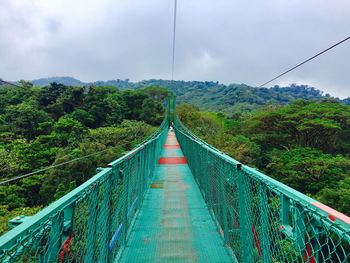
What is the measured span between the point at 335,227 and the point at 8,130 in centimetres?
2761

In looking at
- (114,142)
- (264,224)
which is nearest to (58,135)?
(114,142)

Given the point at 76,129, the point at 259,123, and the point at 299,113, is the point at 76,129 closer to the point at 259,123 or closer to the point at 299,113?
the point at 259,123

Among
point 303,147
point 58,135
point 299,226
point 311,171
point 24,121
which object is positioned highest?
point 299,226

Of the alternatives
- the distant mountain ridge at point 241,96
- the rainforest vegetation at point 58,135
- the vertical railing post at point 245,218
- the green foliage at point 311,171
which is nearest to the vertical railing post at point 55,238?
the vertical railing post at point 245,218

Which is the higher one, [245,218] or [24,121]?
[245,218]

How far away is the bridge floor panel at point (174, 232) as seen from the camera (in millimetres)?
2094

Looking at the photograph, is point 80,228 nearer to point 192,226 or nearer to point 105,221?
point 105,221

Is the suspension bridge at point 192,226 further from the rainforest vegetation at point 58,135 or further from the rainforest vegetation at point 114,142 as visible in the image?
the rainforest vegetation at point 58,135

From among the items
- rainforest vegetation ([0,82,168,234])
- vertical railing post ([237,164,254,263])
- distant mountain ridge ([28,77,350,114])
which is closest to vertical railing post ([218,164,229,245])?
vertical railing post ([237,164,254,263])

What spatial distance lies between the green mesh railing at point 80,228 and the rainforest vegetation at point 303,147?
10537 mm

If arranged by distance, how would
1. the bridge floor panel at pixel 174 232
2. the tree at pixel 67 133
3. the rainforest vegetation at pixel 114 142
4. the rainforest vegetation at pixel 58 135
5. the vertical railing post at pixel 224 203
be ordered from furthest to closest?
the tree at pixel 67 133 → the rainforest vegetation at pixel 58 135 → the rainforest vegetation at pixel 114 142 → the vertical railing post at pixel 224 203 → the bridge floor panel at pixel 174 232

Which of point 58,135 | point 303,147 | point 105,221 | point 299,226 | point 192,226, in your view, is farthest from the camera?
point 58,135

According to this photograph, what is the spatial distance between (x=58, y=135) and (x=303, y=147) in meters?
18.1

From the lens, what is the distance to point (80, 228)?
4.09 ft
